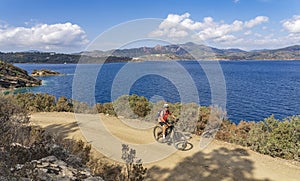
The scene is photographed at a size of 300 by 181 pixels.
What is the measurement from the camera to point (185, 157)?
885 centimetres

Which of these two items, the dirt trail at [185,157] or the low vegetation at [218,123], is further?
the low vegetation at [218,123]

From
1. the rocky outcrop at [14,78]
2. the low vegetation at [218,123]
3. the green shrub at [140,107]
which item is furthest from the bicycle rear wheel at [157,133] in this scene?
the rocky outcrop at [14,78]

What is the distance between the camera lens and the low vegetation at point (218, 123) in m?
9.99

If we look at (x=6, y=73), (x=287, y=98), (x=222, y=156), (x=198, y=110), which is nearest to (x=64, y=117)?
(x=198, y=110)

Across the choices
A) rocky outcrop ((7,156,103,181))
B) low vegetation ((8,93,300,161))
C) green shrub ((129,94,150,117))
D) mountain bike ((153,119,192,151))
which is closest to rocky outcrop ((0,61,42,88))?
low vegetation ((8,93,300,161))

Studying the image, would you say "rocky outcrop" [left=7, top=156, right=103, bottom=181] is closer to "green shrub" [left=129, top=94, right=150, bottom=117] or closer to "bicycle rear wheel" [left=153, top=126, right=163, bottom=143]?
"bicycle rear wheel" [left=153, top=126, right=163, bottom=143]

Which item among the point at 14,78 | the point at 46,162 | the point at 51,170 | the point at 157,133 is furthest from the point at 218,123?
the point at 14,78

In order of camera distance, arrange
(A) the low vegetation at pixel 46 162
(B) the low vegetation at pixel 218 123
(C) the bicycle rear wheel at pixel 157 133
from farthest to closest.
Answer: (C) the bicycle rear wheel at pixel 157 133 < (B) the low vegetation at pixel 218 123 < (A) the low vegetation at pixel 46 162

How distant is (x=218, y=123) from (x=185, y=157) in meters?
5.07

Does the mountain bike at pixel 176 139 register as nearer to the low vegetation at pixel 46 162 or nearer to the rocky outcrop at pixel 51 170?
the low vegetation at pixel 46 162

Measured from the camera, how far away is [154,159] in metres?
8.52

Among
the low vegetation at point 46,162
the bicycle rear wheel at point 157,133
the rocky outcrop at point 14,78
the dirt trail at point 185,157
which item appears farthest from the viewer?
the rocky outcrop at point 14,78

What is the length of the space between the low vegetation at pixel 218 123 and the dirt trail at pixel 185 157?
700 millimetres

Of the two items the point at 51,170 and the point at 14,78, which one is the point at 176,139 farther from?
the point at 14,78
